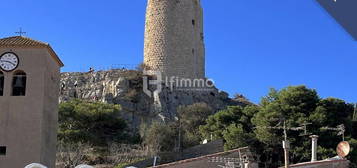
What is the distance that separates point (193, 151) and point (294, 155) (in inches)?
188

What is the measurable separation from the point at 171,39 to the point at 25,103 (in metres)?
24.7

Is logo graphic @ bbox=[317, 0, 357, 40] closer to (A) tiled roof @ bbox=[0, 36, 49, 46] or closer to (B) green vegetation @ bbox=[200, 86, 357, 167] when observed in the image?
(A) tiled roof @ bbox=[0, 36, 49, 46]

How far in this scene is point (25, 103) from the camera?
16016 millimetres

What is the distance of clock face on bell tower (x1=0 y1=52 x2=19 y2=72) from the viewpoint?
16.5m

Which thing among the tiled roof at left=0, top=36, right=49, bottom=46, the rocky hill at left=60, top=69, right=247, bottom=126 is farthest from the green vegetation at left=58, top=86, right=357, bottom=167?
the tiled roof at left=0, top=36, right=49, bottom=46

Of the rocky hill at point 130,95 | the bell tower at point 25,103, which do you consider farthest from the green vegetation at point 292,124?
the rocky hill at point 130,95

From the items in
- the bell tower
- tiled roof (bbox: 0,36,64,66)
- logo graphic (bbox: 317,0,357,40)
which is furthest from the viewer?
tiled roof (bbox: 0,36,64,66)

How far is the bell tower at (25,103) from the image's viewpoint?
15680 mm

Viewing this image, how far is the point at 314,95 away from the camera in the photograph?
2633cm

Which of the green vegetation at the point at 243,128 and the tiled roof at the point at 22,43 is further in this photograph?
the green vegetation at the point at 243,128

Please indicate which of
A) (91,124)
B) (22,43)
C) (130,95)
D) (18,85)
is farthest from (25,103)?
(130,95)

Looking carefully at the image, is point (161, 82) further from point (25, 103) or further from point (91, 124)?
point (25, 103)

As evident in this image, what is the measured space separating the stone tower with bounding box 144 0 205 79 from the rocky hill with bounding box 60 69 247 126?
64.1 inches

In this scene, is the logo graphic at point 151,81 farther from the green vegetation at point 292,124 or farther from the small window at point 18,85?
the small window at point 18,85
